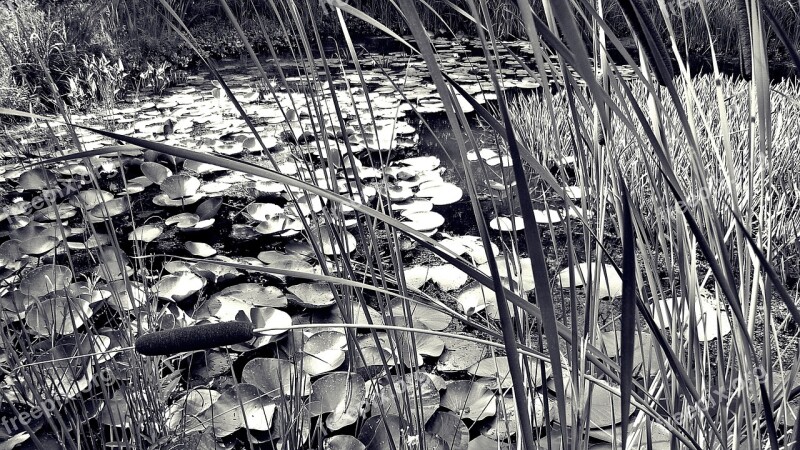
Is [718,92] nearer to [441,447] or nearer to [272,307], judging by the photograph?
[441,447]

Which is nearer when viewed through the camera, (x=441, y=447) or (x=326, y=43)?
(x=441, y=447)

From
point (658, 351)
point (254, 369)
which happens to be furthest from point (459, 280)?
point (658, 351)

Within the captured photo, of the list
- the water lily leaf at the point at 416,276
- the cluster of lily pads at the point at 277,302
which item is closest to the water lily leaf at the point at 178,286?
the cluster of lily pads at the point at 277,302

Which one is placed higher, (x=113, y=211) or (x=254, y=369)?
(x=113, y=211)

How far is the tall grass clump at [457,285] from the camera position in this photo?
1.40 ft

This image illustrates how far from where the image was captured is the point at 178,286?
4.73ft

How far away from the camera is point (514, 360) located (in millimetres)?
355

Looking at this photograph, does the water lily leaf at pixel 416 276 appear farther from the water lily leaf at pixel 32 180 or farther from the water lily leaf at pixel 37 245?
the water lily leaf at pixel 32 180

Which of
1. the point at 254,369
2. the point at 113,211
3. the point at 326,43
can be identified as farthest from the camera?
the point at 326,43

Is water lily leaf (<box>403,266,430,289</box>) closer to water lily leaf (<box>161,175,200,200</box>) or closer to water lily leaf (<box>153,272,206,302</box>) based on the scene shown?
water lily leaf (<box>153,272,206,302</box>)

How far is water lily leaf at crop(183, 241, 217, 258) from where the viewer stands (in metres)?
1.67

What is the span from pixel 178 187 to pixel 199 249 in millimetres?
408

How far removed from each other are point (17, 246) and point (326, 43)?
13.6 ft

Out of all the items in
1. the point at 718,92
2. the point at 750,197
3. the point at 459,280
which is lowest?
the point at 459,280
